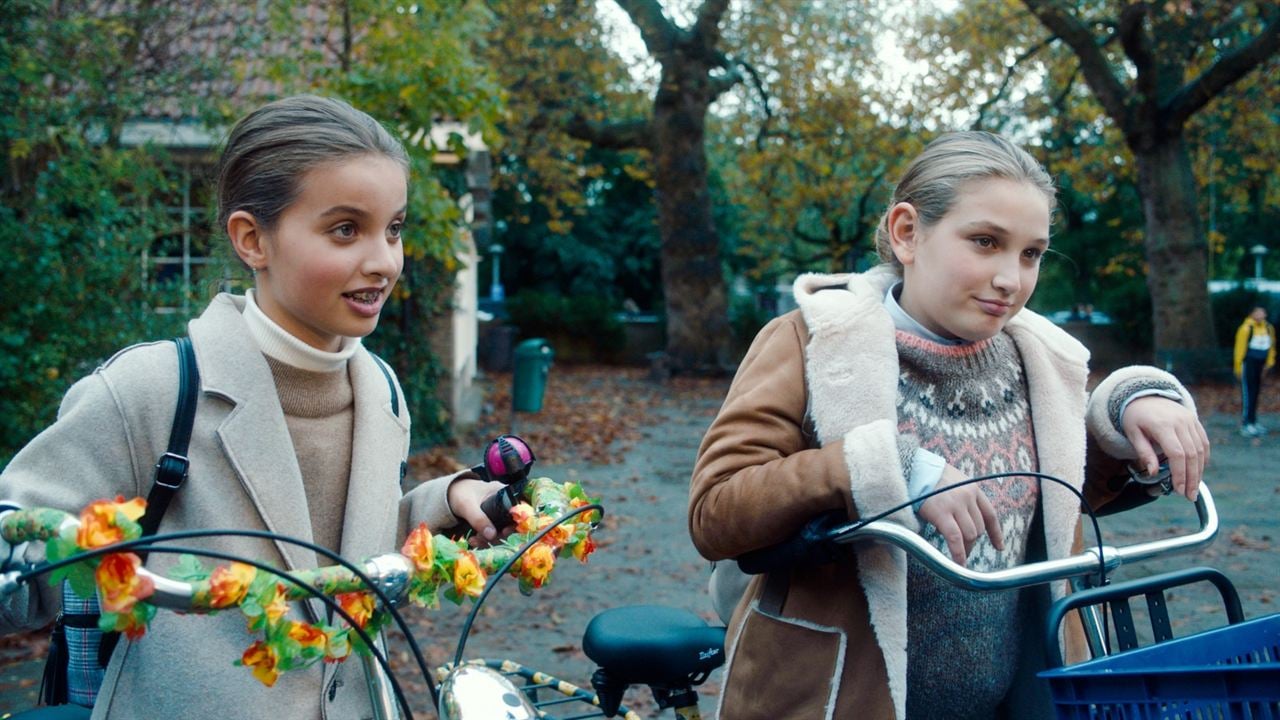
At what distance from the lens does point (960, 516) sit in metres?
1.85

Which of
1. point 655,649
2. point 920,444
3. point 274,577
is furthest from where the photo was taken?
point 655,649

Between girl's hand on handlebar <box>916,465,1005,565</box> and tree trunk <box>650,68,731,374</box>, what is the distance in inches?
791

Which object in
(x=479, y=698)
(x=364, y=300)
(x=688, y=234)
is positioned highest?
(x=688, y=234)

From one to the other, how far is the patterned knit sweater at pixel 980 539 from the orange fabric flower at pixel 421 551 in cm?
100

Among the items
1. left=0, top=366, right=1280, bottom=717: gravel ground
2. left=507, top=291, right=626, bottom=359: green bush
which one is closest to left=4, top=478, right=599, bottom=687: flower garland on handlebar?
left=0, top=366, right=1280, bottom=717: gravel ground

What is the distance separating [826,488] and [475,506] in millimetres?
606

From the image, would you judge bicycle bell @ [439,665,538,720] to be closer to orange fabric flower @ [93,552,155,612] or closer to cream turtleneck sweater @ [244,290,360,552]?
orange fabric flower @ [93,552,155,612]

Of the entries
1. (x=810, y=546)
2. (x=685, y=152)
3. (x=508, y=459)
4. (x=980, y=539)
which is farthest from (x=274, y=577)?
(x=685, y=152)

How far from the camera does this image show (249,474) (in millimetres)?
1847

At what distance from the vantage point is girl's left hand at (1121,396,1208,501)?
208 cm

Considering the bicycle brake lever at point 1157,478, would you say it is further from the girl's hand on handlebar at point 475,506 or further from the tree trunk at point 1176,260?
the tree trunk at point 1176,260

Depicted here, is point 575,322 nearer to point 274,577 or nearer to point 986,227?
point 986,227

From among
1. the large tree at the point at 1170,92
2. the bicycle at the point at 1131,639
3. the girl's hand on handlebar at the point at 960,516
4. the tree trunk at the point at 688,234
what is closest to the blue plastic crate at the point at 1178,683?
the bicycle at the point at 1131,639

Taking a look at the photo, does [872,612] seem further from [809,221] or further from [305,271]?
[809,221]
